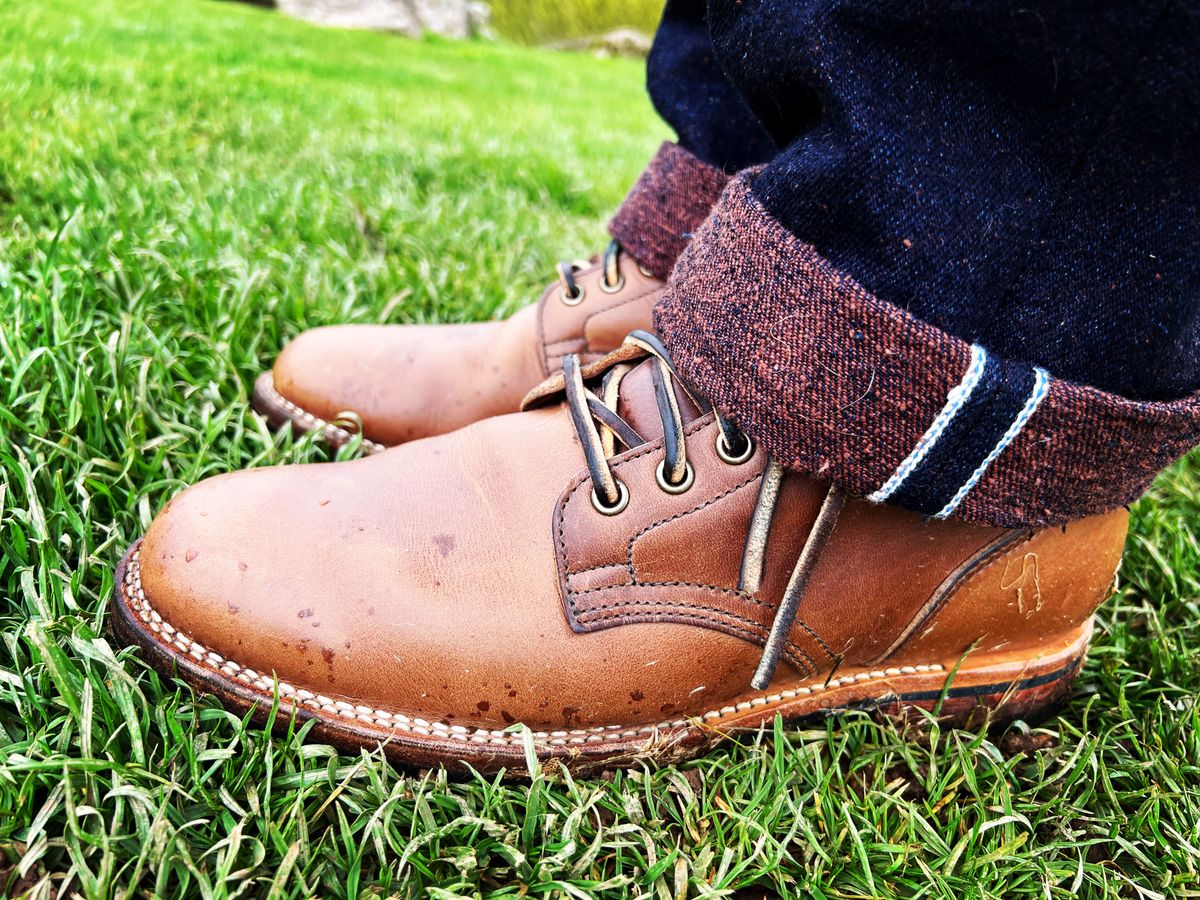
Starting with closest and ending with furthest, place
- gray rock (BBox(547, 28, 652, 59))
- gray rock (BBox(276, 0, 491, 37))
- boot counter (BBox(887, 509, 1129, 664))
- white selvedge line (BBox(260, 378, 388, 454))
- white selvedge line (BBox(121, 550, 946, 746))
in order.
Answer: white selvedge line (BBox(121, 550, 946, 746)) < boot counter (BBox(887, 509, 1129, 664)) < white selvedge line (BBox(260, 378, 388, 454)) < gray rock (BBox(276, 0, 491, 37)) < gray rock (BBox(547, 28, 652, 59))

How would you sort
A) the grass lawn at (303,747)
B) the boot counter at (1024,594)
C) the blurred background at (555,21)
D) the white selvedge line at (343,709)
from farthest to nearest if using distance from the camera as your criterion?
the blurred background at (555,21), the boot counter at (1024,594), the white selvedge line at (343,709), the grass lawn at (303,747)

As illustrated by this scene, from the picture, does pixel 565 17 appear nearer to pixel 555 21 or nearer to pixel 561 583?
pixel 555 21

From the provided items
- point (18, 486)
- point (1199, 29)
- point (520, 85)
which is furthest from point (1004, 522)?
point (520, 85)

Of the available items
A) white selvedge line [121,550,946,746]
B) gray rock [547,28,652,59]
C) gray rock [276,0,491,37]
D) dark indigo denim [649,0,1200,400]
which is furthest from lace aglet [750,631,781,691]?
gray rock [547,28,652,59]

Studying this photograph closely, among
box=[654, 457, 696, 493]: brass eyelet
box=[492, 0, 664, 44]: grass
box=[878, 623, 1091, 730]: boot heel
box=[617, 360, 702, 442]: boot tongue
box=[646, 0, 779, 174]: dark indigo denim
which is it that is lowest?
box=[492, 0, 664, 44]: grass

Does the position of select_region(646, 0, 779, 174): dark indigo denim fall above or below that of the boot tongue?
above

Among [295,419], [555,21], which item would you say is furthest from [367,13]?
[295,419]

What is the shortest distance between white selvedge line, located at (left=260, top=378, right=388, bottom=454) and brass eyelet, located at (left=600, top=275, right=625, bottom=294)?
0.57 meters

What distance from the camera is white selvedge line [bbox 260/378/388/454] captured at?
1663 mm

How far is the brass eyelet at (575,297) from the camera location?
1758 mm

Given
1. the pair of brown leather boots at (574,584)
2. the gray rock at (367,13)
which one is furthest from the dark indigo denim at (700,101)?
the gray rock at (367,13)

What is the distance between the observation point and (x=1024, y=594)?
1.22m

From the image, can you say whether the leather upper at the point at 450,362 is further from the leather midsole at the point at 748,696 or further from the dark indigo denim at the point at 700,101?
the leather midsole at the point at 748,696

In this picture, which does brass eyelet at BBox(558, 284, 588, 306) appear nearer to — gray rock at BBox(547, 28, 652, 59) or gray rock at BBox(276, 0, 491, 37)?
gray rock at BBox(276, 0, 491, 37)
